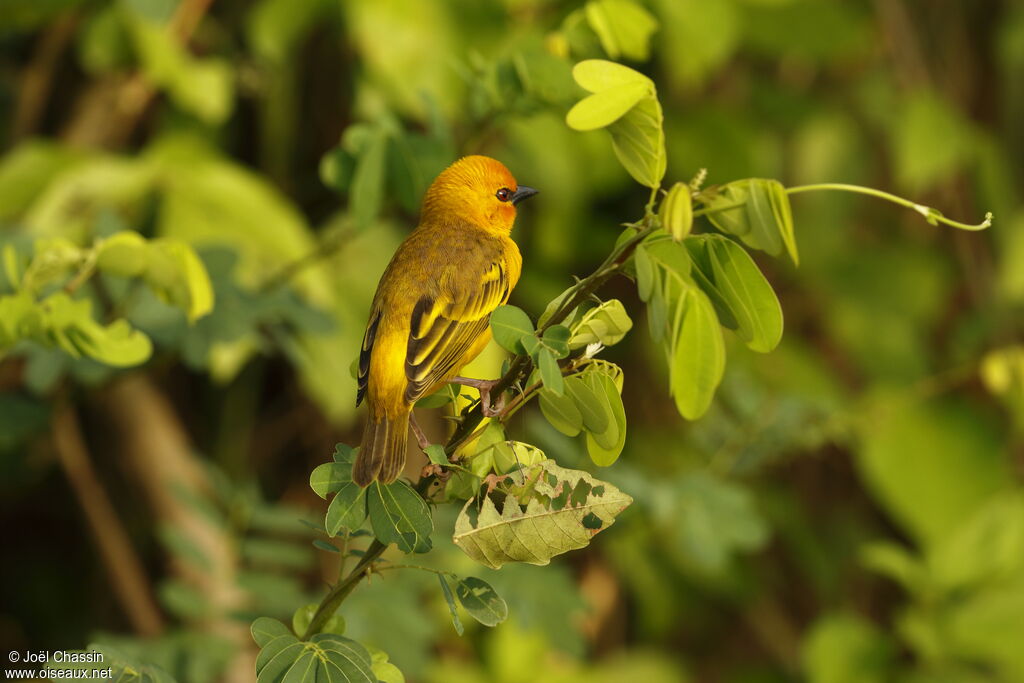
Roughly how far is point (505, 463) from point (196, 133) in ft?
7.81

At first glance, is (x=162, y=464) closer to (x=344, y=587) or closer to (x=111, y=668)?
(x=111, y=668)

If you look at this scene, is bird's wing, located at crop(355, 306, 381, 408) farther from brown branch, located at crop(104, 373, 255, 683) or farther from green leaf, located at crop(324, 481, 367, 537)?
brown branch, located at crop(104, 373, 255, 683)

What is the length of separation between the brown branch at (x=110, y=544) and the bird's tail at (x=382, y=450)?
6.03ft

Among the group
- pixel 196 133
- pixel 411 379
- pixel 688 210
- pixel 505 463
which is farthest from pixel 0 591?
pixel 688 210

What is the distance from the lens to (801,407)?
2734mm

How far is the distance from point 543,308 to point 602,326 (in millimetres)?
2527

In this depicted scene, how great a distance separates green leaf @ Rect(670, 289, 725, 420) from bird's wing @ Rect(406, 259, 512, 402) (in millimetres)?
470

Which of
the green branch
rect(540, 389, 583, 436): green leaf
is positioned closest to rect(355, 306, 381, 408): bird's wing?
the green branch

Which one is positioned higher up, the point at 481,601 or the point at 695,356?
the point at 695,356

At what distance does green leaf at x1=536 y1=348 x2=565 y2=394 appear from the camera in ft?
3.45

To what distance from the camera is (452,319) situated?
5.09 ft

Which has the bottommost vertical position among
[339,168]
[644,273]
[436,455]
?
[339,168]

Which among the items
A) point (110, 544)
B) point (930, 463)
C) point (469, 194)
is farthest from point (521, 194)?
point (930, 463)

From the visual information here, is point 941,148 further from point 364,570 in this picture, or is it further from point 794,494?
point 364,570
